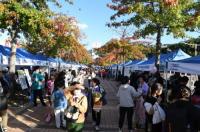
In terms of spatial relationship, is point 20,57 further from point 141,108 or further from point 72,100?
point 72,100

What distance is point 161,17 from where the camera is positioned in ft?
72.0

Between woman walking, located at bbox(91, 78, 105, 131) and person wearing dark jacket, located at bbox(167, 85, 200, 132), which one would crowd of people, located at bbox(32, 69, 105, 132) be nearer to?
woman walking, located at bbox(91, 78, 105, 131)

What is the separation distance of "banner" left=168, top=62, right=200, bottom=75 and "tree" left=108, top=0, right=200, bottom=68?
26.6 ft

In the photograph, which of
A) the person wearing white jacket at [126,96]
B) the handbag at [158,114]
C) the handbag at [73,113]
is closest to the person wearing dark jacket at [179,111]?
the handbag at [158,114]

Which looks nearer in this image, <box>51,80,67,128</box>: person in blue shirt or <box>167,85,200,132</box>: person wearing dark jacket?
<box>167,85,200,132</box>: person wearing dark jacket

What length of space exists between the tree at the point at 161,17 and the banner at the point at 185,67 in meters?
8.11

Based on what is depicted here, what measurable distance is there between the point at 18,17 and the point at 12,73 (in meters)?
3.50

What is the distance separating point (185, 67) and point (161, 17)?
9955 millimetres

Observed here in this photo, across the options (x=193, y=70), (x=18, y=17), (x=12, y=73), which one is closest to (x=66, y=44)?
(x=12, y=73)

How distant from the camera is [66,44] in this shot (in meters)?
31.4

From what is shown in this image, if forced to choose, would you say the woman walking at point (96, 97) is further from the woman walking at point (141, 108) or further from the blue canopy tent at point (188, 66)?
the blue canopy tent at point (188, 66)

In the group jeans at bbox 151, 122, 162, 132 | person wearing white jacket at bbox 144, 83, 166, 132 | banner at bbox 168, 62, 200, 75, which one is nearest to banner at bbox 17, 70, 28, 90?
banner at bbox 168, 62, 200, 75

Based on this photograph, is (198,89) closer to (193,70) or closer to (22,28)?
(193,70)

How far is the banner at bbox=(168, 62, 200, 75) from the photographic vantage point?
37.4 feet
